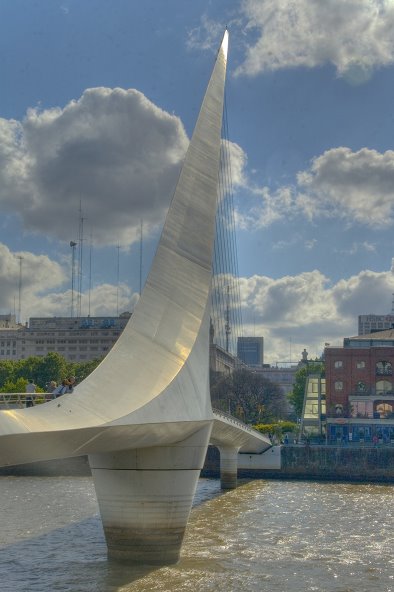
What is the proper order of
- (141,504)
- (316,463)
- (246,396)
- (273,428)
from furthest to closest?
1. (246,396)
2. (273,428)
3. (316,463)
4. (141,504)

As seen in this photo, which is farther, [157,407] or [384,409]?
[384,409]

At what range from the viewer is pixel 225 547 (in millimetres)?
31672

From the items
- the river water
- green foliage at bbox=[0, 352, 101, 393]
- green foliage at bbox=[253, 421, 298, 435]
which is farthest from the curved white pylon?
green foliage at bbox=[0, 352, 101, 393]

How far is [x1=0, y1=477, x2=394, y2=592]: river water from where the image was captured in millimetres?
25234

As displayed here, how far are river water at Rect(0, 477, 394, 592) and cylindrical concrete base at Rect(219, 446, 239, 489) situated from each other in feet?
24.1

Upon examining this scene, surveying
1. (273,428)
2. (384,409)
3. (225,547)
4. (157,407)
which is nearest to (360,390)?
(384,409)

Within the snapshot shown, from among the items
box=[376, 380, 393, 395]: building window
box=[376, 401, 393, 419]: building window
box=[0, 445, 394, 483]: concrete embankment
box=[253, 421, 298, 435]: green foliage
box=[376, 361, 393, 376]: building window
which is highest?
box=[376, 361, 393, 376]: building window

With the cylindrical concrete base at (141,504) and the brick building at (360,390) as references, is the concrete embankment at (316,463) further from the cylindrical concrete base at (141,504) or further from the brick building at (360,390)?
the cylindrical concrete base at (141,504)

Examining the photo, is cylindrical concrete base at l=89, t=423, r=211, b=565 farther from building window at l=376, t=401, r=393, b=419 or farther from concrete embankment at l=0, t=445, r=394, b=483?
building window at l=376, t=401, r=393, b=419

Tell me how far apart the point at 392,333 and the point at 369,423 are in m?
14.7

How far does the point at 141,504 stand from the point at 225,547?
5533 millimetres

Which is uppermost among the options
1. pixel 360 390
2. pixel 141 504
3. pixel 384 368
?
pixel 384 368

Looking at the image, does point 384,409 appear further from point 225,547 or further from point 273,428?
point 225,547

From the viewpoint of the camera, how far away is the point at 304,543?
108ft
